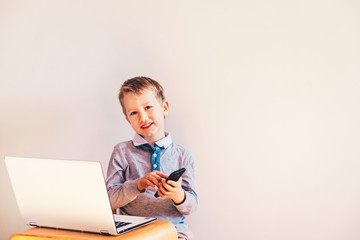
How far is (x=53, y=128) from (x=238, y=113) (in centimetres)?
85

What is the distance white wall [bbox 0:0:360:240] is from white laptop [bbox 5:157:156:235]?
0.63 meters

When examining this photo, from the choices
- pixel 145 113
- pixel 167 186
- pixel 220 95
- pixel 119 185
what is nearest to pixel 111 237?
pixel 167 186

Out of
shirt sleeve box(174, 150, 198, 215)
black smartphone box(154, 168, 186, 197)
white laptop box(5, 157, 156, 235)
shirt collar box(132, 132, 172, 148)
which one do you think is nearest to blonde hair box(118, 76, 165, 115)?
shirt collar box(132, 132, 172, 148)

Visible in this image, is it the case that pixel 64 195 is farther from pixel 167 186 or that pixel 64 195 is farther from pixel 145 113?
pixel 145 113

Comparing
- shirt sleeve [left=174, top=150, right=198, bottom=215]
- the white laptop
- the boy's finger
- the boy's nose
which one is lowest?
shirt sleeve [left=174, top=150, right=198, bottom=215]

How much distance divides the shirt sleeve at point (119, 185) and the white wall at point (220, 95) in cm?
25

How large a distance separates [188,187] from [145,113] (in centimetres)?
32

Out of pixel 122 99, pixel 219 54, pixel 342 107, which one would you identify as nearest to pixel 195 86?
pixel 219 54

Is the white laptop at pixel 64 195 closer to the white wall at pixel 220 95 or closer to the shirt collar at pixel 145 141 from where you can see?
the shirt collar at pixel 145 141

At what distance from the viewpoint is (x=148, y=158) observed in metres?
1.68

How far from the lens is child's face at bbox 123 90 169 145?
5.39 feet

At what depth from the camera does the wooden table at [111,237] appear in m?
1.14

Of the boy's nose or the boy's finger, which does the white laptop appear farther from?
the boy's nose

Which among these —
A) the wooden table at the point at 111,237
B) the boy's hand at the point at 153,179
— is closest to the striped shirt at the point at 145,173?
the boy's hand at the point at 153,179
